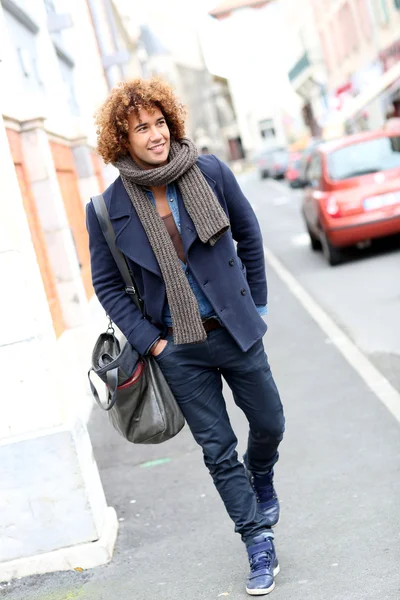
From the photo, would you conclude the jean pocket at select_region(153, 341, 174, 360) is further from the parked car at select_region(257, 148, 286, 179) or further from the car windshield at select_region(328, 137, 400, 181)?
the parked car at select_region(257, 148, 286, 179)

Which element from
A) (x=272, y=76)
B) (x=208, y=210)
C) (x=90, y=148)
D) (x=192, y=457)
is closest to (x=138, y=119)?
(x=208, y=210)

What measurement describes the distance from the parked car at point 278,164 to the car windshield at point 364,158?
32351 millimetres

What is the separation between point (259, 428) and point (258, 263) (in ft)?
2.16

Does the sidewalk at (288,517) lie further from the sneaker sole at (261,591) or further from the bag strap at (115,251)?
the bag strap at (115,251)

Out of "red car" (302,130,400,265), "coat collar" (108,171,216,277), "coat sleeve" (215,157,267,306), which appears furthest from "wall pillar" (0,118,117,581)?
"red car" (302,130,400,265)

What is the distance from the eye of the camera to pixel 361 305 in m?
10.2

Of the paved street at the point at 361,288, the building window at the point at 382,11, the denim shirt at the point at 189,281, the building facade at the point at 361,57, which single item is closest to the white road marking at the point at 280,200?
the building facade at the point at 361,57

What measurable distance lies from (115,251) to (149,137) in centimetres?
45

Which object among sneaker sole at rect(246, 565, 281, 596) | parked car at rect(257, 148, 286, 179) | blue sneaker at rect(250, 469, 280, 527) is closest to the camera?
sneaker sole at rect(246, 565, 281, 596)

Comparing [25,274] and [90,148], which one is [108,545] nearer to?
[25,274]

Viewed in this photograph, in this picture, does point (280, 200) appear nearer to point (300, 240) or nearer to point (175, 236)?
point (300, 240)

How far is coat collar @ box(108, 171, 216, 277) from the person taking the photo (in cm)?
371

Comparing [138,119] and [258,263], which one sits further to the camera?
[258,263]

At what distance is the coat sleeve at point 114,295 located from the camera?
377cm
